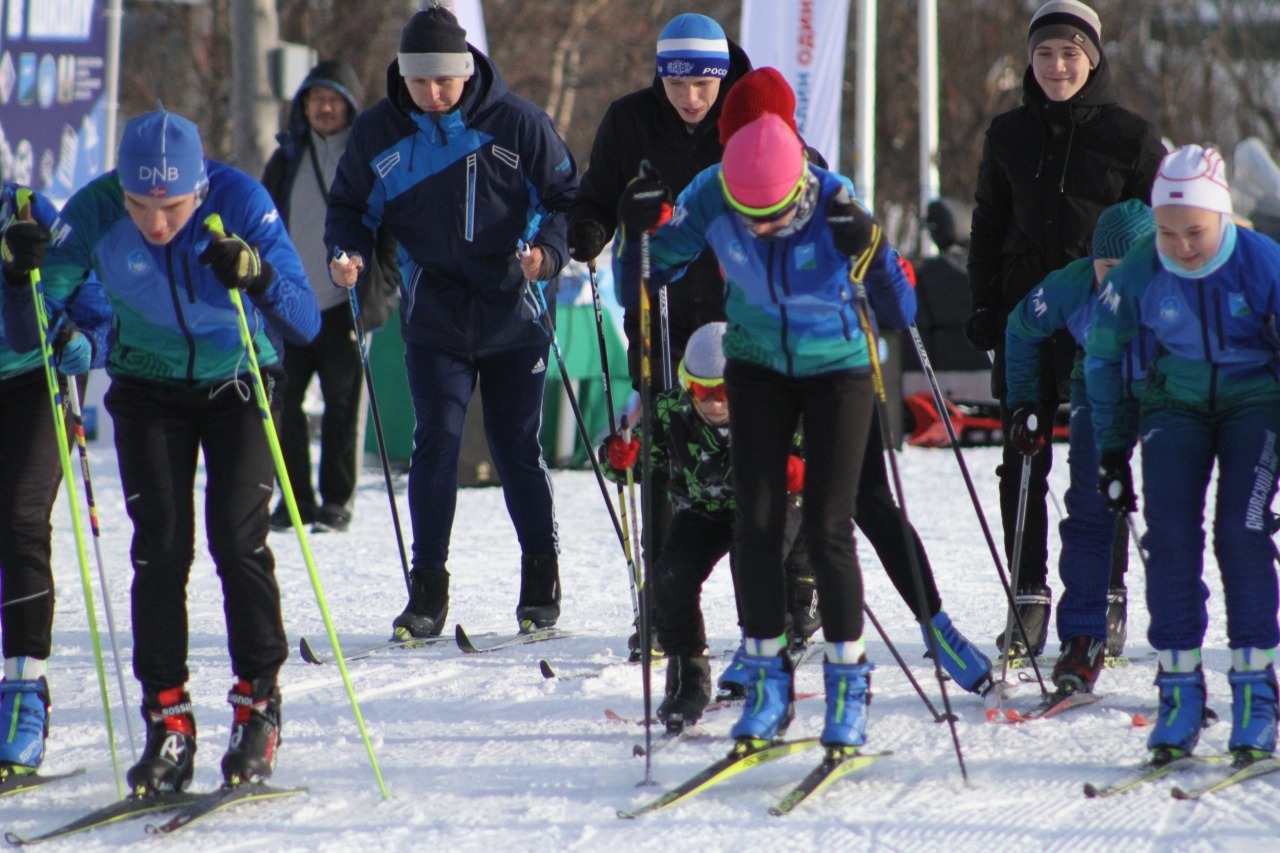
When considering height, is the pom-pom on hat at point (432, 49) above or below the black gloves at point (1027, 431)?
above

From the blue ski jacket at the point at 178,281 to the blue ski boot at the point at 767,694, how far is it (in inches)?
56.1

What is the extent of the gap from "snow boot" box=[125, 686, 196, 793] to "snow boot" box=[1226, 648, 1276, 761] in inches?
101

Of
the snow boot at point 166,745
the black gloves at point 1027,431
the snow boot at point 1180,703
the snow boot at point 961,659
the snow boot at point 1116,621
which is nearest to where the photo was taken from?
the snow boot at point 166,745

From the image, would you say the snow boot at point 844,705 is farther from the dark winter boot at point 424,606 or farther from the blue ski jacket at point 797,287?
the dark winter boot at point 424,606

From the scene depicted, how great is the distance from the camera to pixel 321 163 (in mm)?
8266

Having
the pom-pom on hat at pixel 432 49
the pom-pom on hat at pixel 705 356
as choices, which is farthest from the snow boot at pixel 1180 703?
the pom-pom on hat at pixel 432 49

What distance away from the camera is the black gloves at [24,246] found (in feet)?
12.5

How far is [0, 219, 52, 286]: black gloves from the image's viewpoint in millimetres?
3822

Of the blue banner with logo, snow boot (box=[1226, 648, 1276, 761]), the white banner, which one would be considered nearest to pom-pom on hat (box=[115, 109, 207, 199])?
snow boot (box=[1226, 648, 1276, 761])

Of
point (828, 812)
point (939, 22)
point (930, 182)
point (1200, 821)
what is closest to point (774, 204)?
point (828, 812)

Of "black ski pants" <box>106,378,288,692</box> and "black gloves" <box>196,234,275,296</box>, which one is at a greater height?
"black gloves" <box>196,234,275,296</box>

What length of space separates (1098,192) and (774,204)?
183 centimetres

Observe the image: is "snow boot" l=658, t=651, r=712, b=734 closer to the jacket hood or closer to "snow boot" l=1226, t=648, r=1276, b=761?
"snow boot" l=1226, t=648, r=1276, b=761

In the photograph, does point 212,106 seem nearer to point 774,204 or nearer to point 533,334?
point 533,334
